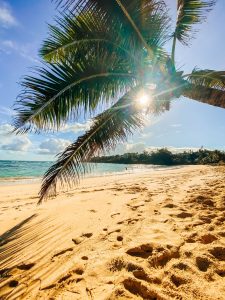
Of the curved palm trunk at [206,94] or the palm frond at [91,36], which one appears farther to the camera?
the palm frond at [91,36]

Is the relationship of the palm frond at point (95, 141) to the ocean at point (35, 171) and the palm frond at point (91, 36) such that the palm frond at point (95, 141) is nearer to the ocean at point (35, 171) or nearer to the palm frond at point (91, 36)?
the palm frond at point (91, 36)

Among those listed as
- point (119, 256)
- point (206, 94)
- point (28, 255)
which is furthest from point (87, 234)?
point (206, 94)

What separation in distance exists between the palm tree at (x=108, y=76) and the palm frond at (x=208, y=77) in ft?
0.06

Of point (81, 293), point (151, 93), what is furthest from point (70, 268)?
point (151, 93)

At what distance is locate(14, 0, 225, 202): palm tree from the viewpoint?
433cm

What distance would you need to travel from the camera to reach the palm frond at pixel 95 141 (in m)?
4.66

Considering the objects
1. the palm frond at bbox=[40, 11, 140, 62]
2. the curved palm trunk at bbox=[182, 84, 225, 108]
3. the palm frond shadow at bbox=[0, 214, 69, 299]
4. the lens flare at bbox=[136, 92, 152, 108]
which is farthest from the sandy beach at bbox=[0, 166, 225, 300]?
the palm frond at bbox=[40, 11, 140, 62]

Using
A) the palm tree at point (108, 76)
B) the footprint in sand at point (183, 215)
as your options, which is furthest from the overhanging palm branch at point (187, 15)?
the footprint in sand at point (183, 215)

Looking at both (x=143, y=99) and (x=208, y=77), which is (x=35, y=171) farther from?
(x=208, y=77)

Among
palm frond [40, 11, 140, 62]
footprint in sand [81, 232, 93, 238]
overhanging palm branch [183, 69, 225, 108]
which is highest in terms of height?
palm frond [40, 11, 140, 62]

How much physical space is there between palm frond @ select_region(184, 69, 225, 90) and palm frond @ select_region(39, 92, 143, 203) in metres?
1.31

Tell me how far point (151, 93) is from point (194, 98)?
36.6 inches

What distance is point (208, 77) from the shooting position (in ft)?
14.8

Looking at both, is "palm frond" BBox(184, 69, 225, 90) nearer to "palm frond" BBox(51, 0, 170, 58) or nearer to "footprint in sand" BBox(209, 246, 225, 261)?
"palm frond" BBox(51, 0, 170, 58)
